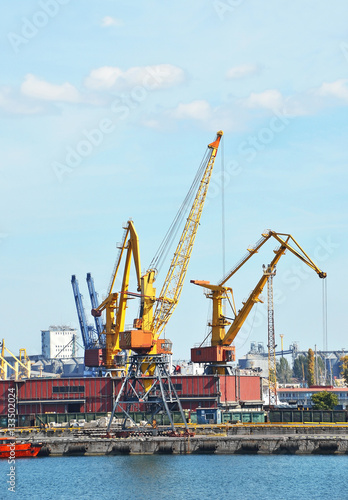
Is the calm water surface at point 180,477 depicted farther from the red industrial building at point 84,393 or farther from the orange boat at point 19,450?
the red industrial building at point 84,393

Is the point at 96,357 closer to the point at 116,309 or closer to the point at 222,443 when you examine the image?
the point at 116,309

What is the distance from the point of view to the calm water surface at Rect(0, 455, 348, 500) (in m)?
61.0

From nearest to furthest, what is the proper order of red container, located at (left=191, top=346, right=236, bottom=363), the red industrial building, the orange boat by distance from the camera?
the orange boat < the red industrial building < red container, located at (left=191, top=346, right=236, bottom=363)

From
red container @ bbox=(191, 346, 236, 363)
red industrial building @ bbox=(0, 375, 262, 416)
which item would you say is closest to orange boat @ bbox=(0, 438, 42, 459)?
red industrial building @ bbox=(0, 375, 262, 416)

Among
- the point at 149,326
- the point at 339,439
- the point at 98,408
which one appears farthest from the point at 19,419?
the point at 339,439

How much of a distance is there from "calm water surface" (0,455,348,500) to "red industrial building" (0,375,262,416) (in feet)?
98.9

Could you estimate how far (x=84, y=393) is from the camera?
358 ft

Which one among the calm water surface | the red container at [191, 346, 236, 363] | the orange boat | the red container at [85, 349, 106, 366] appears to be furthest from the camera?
the red container at [85, 349, 106, 366]

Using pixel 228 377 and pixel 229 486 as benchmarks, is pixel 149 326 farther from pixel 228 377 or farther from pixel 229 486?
pixel 229 486

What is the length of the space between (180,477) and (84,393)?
43995 millimetres

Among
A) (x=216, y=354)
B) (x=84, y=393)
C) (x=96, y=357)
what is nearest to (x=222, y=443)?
(x=84, y=393)

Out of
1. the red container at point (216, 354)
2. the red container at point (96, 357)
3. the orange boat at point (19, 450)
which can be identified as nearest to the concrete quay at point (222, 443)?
the orange boat at point (19, 450)

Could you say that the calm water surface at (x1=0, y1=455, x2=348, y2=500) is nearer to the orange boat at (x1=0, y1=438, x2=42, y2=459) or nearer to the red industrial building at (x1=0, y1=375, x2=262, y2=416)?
the orange boat at (x1=0, y1=438, x2=42, y2=459)

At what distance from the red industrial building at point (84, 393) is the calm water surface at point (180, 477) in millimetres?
30152
